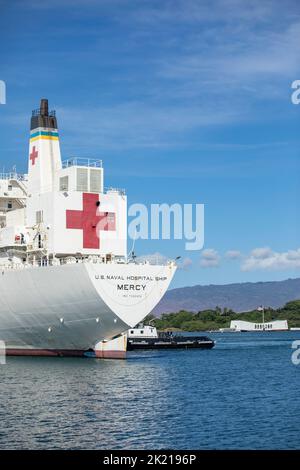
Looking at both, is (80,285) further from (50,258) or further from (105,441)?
(105,441)

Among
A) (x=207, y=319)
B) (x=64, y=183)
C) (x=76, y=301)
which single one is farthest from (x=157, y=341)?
(x=207, y=319)

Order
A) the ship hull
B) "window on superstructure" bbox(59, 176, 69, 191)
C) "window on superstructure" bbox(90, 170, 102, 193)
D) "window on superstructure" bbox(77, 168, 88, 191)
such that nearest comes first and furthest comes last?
the ship hull, "window on superstructure" bbox(77, 168, 88, 191), "window on superstructure" bbox(90, 170, 102, 193), "window on superstructure" bbox(59, 176, 69, 191)

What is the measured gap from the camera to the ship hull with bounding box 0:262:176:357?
41.3m

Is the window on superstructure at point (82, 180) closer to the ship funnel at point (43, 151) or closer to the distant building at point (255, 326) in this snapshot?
the ship funnel at point (43, 151)

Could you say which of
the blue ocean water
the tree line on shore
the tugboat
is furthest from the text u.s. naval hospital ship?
the tree line on shore

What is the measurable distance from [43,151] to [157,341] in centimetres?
2341

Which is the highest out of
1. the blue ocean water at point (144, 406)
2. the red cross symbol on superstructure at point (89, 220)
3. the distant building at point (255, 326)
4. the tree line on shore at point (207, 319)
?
the red cross symbol on superstructure at point (89, 220)

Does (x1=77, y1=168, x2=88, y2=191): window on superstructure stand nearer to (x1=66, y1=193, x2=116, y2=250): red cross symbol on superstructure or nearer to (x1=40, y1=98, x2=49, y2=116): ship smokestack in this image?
(x1=66, y1=193, x2=116, y2=250): red cross symbol on superstructure

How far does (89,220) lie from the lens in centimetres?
4453

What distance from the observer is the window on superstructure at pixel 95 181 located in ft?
149

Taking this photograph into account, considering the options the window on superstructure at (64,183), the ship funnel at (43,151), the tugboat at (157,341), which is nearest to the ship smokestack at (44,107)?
the ship funnel at (43,151)

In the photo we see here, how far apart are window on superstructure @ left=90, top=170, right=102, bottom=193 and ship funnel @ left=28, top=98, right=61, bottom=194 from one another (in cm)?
337

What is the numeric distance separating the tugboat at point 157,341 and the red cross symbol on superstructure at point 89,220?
845 inches
